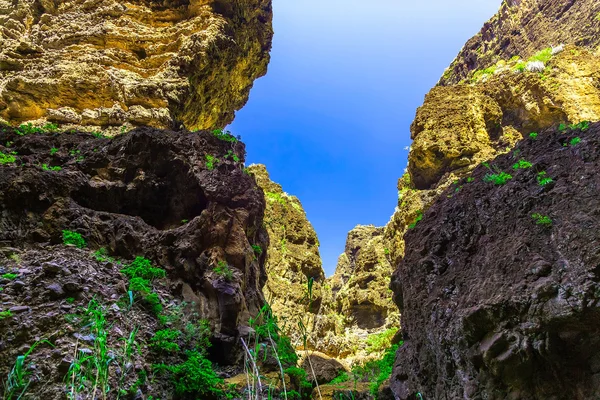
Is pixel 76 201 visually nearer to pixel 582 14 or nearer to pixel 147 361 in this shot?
pixel 147 361

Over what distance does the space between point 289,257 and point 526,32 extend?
28.4 m

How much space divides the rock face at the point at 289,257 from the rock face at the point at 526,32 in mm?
21086

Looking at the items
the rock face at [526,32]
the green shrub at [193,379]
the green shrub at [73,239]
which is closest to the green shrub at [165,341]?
the green shrub at [193,379]

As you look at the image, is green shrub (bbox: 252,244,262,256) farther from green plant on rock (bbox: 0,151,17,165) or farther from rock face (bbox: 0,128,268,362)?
green plant on rock (bbox: 0,151,17,165)

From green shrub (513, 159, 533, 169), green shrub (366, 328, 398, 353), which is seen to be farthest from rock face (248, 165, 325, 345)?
green shrub (513, 159, 533, 169)

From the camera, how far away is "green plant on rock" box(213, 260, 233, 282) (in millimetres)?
11148

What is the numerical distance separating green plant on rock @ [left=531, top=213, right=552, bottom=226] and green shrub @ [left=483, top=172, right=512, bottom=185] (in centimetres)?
158

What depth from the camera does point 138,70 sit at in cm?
1848

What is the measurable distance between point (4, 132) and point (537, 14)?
4018cm

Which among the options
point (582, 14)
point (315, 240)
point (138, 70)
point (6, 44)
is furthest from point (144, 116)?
point (582, 14)

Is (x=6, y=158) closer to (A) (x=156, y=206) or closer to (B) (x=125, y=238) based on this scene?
(B) (x=125, y=238)

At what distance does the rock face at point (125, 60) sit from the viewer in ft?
52.0

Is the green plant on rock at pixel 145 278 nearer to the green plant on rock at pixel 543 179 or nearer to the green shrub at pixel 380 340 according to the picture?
the green plant on rock at pixel 543 179

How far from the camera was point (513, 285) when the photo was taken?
6.08m
